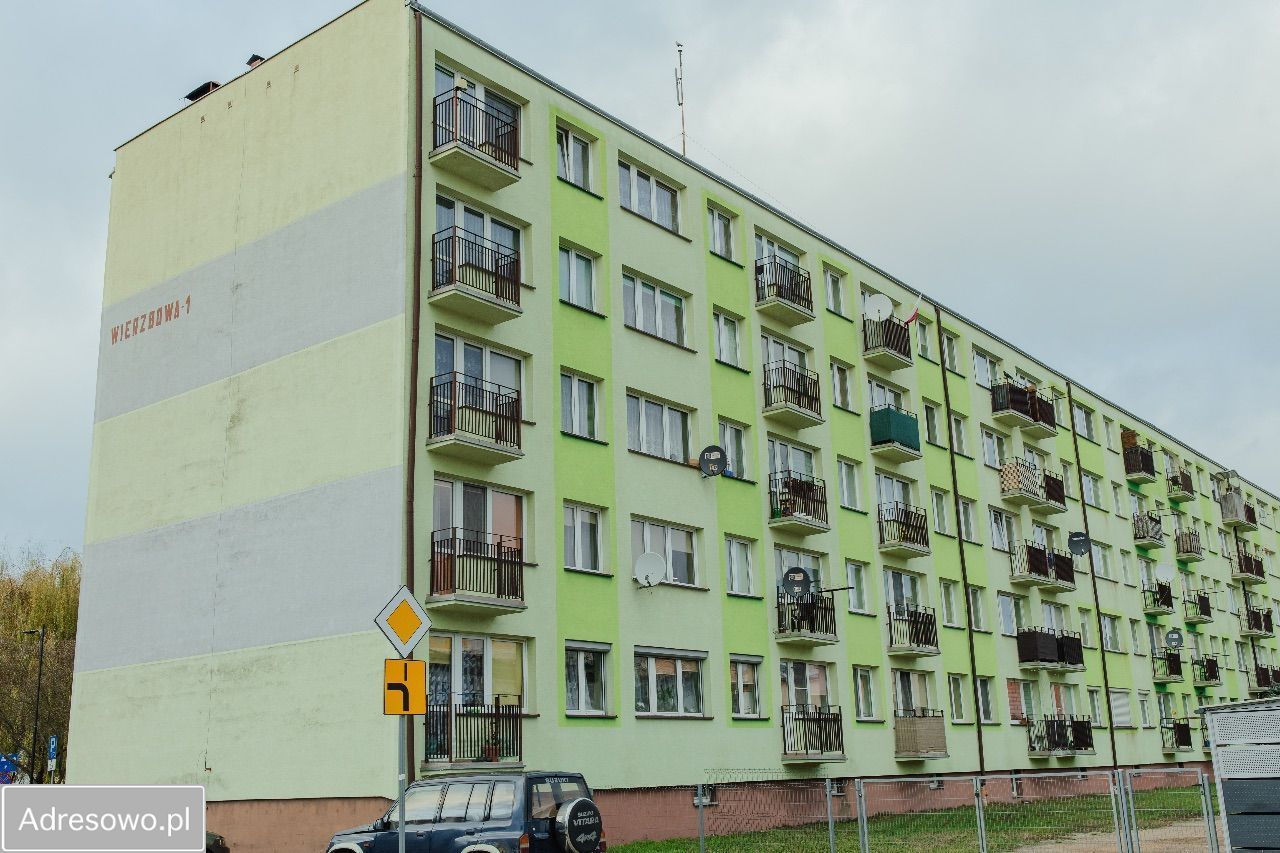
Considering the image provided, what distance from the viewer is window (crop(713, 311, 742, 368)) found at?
32.7 metres

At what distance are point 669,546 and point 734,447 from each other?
4.08 meters

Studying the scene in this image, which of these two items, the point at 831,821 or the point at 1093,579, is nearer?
the point at 831,821

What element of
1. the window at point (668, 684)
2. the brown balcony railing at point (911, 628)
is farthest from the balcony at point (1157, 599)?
the window at point (668, 684)

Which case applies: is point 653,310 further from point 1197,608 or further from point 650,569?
point 1197,608

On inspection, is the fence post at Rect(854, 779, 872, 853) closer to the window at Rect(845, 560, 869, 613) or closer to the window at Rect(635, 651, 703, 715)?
the window at Rect(635, 651, 703, 715)

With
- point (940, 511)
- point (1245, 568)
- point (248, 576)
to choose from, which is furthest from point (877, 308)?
point (1245, 568)

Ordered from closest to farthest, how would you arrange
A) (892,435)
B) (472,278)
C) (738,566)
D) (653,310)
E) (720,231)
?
(472,278)
(653,310)
(738,566)
(720,231)
(892,435)

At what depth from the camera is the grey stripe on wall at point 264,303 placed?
24.8 metres

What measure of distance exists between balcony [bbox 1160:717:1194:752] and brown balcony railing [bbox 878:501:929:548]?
67.4 ft

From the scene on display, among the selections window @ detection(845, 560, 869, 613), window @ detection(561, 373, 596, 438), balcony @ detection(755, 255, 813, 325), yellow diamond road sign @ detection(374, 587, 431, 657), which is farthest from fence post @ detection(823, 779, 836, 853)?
balcony @ detection(755, 255, 813, 325)

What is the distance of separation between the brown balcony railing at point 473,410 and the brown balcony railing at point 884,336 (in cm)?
1602

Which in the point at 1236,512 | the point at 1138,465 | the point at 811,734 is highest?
the point at 1138,465

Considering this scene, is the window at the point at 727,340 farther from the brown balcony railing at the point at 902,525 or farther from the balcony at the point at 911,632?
the balcony at the point at 911,632
